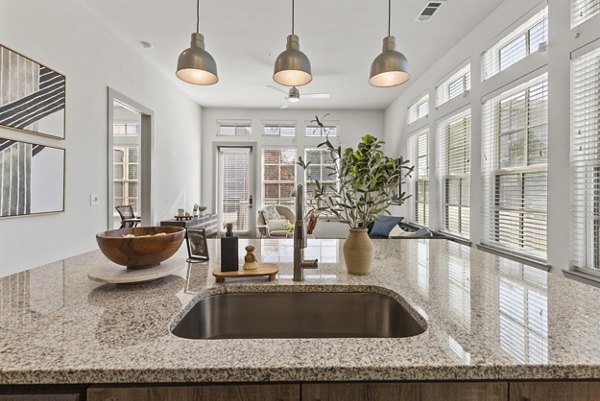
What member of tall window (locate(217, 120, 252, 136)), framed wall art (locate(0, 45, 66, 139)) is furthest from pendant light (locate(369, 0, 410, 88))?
tall window (locate(217, 120, 252, 136))

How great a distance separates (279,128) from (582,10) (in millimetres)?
5213

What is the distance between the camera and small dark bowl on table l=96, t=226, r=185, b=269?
983mm

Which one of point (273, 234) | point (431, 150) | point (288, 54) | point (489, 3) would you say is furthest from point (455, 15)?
point (273, 234)

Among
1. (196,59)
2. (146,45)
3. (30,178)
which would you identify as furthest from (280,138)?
(196,59)

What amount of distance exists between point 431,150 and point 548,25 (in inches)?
83.3

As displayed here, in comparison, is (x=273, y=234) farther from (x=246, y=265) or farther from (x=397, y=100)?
(x=246, y=265)

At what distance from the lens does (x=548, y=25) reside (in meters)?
2.43

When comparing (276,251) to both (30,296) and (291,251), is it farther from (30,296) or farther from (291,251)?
(30,296)

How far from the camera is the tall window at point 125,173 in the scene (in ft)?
21.2

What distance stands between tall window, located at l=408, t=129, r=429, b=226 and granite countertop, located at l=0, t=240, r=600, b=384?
3.89 m

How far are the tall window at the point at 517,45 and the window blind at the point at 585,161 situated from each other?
47cm

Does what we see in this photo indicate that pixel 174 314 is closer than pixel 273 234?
Yes

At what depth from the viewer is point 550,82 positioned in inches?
94.5

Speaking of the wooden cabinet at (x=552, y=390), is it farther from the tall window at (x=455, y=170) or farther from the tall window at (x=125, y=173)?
the tall window at (x=125, y=173)
